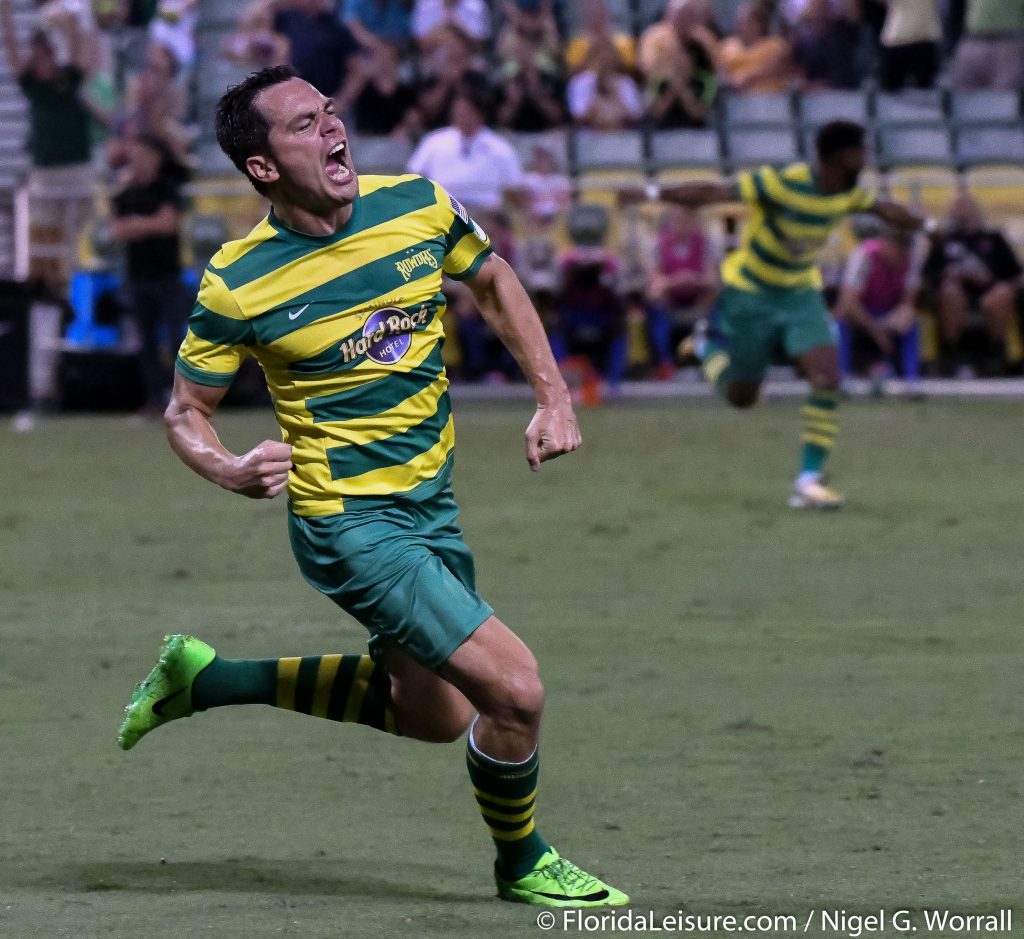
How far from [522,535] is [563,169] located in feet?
29.2

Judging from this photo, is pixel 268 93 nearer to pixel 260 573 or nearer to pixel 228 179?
pixel 260 573

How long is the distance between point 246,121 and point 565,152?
49.4 ft

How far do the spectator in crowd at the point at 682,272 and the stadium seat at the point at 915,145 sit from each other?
2202 millimetres

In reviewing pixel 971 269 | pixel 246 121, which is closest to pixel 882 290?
pixel 971 269

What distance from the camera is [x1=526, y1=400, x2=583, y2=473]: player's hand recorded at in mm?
5234

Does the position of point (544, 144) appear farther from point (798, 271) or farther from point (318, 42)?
point (798, 271)

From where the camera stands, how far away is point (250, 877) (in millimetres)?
5430

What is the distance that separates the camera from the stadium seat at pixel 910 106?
20391mm

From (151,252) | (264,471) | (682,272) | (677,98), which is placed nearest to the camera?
(264,471)

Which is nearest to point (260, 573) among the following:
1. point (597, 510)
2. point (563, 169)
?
point (597, 510)

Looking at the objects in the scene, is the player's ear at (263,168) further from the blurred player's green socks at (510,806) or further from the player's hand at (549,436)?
the blurred player's green socks at (510,806)

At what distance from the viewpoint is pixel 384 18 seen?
21078 mm
